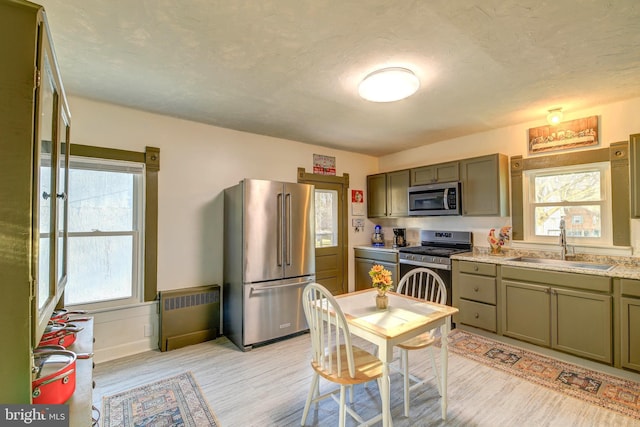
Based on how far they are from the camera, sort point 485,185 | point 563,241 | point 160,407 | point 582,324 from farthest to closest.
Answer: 1. point 485,185
2. point 563,241
3. point 582,324
4. point 160,407

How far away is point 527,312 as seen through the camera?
299 cm

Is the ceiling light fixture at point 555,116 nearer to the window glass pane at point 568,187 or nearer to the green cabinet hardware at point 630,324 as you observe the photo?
the window glass pane at point 568,187

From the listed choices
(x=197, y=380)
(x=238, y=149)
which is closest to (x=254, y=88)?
(x=238, y=149)

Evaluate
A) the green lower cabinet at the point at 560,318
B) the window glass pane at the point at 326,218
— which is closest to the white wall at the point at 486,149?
the green lower cabinet at the point at 560,318

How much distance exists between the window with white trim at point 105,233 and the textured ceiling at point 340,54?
0.74 meters

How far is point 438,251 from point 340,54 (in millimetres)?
2890

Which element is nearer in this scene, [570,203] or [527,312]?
[527,312]

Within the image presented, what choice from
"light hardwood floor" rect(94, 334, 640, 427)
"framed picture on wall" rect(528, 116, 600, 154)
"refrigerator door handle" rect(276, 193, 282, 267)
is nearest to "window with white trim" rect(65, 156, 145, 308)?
"light hardwood floor" rect(94, 334, 640, 427)

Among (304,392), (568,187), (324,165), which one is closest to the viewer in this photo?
(304,392)

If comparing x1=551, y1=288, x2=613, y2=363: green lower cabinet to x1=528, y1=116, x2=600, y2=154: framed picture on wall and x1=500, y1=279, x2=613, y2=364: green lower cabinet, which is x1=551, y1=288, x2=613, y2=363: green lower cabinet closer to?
x1=500, y1=279, x2=613, y2=364: green lower cabinet

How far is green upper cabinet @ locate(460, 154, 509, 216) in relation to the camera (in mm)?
3504

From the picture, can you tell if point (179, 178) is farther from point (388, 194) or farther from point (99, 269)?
point (388, 194)

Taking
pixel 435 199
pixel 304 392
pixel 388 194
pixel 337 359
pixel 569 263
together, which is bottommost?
pixel 304 392

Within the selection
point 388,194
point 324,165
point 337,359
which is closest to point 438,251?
point 388,194
